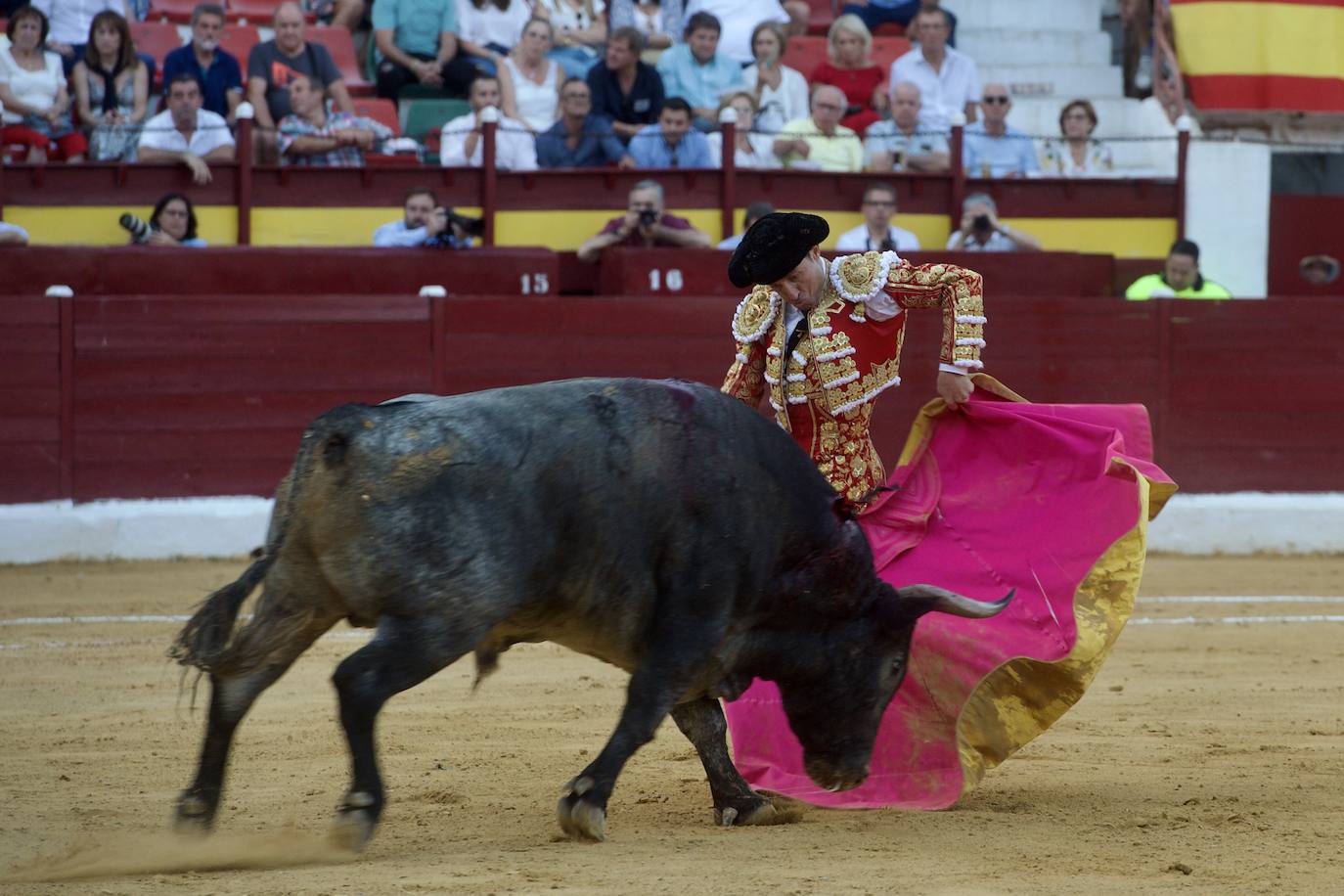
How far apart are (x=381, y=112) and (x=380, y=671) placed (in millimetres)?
6492

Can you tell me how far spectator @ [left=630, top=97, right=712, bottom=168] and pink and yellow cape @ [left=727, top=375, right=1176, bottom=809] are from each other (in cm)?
464

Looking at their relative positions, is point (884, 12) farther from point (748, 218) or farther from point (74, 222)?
point (74, 222)

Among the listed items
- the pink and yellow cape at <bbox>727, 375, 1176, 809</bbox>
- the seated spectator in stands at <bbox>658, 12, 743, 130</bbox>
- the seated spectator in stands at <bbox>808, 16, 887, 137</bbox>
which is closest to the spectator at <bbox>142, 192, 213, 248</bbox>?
the seated spectator in stands at <bbox>658, 12, 743, 130</bbox>

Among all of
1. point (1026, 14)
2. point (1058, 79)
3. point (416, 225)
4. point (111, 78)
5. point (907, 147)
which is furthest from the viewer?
point (1026, 14)

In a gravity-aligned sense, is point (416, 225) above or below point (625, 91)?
below

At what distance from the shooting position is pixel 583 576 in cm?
316

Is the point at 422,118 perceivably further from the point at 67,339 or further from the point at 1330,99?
the point at 1330,99

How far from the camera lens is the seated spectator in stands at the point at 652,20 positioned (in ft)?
31.9

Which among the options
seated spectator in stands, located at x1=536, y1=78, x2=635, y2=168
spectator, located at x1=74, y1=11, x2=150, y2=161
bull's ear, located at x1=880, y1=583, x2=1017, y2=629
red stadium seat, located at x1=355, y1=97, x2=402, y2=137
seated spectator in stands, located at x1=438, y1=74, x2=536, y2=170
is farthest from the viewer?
red stadium seat, located at x1=355, y1=97, x2=402, y2=137

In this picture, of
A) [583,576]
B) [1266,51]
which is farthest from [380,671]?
[1266,51]

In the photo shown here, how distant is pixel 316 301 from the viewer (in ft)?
25.3

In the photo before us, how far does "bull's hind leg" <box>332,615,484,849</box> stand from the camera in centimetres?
297

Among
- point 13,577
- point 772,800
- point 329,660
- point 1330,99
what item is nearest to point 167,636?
point 329,660

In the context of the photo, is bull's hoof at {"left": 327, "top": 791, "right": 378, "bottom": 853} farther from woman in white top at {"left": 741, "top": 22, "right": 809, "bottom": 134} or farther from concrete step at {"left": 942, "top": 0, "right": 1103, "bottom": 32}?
concrete step at {"left": 942, "top": 0, "right": 1103, "bottom": 32}
